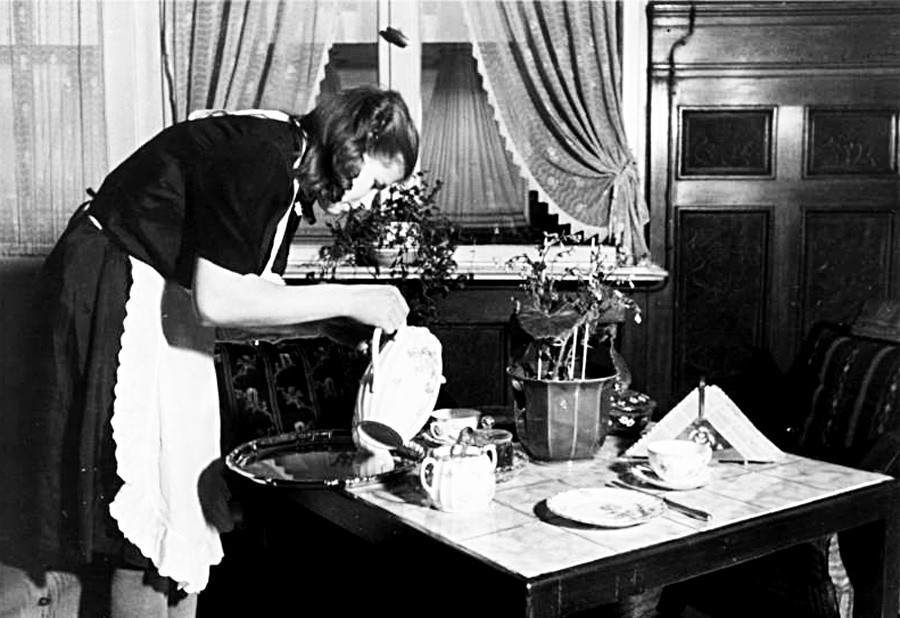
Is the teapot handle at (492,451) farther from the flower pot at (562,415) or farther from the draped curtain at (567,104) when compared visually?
the draped curtain at (567,104)

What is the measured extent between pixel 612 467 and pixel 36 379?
42.8 inches

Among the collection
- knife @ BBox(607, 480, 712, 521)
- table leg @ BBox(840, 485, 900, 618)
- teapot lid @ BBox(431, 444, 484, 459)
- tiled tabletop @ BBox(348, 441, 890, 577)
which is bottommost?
table leg @ BBox(840, 485, 900, 618)

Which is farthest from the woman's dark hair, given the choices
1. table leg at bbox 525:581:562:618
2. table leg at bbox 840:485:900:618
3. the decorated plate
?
table leg at bbox 840:485:900:618

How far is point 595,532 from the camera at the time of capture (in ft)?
5.41

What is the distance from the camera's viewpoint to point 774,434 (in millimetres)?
2992

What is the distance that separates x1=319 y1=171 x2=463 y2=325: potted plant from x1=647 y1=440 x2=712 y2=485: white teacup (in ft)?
6.47

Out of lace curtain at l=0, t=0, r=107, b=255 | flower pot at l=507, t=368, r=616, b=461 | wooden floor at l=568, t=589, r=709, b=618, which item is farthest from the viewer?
lace curtain at l=0, t=0, r=107, b=255

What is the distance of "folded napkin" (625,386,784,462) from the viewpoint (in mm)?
2094

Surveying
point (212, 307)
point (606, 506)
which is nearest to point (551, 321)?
point (606, 506)

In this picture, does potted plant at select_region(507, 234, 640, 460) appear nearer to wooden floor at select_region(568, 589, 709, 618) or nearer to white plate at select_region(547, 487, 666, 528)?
white plate at select_region(547, 487, 666, 528)

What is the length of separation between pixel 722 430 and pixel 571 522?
0.55 metres

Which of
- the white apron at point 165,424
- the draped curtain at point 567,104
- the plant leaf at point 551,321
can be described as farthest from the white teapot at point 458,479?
the draped curtain at point 567,104

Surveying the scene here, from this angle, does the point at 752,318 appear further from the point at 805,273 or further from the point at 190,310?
the point at 190,310

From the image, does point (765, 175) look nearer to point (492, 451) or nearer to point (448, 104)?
point (448, 104)
